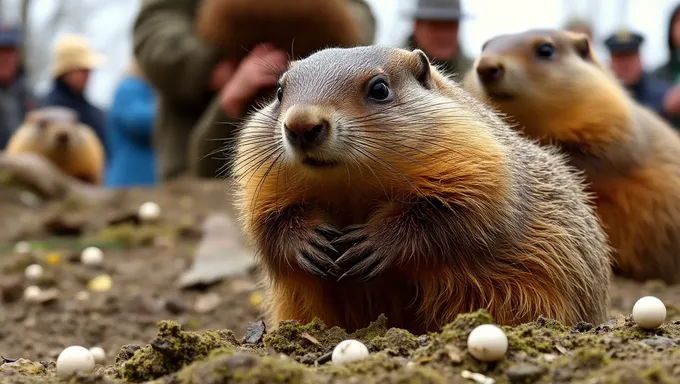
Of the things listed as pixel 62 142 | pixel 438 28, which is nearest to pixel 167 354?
pixel 438 28

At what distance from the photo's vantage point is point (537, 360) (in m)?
3.24

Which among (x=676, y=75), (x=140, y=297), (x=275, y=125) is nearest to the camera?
(x=275, y=125)

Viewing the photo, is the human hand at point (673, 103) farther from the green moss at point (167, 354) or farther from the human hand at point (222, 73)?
the green moss at point (167, 354)

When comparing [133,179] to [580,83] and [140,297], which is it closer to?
[140,297]

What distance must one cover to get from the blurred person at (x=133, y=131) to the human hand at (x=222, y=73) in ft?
13.6

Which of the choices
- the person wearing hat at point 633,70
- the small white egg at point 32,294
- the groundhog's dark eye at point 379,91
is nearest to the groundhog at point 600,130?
the groundhog's dark eye at point 379,91

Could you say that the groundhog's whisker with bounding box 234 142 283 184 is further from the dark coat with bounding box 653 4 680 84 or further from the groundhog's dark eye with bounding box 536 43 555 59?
the dark coat with bounding box 653 4 680 84

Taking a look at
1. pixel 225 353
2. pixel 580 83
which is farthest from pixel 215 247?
pixel 225 353

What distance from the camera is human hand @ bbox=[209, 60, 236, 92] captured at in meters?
10.5

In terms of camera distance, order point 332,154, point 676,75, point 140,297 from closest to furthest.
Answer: point 332,154
point 140,297
point 676,75

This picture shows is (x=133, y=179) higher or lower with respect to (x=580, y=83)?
higher

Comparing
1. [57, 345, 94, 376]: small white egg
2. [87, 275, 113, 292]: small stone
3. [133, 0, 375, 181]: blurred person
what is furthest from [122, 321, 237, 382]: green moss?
[133, 0, 375, 181]: blurred person

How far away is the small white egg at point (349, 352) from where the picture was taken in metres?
3.38

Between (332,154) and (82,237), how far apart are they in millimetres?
7006
